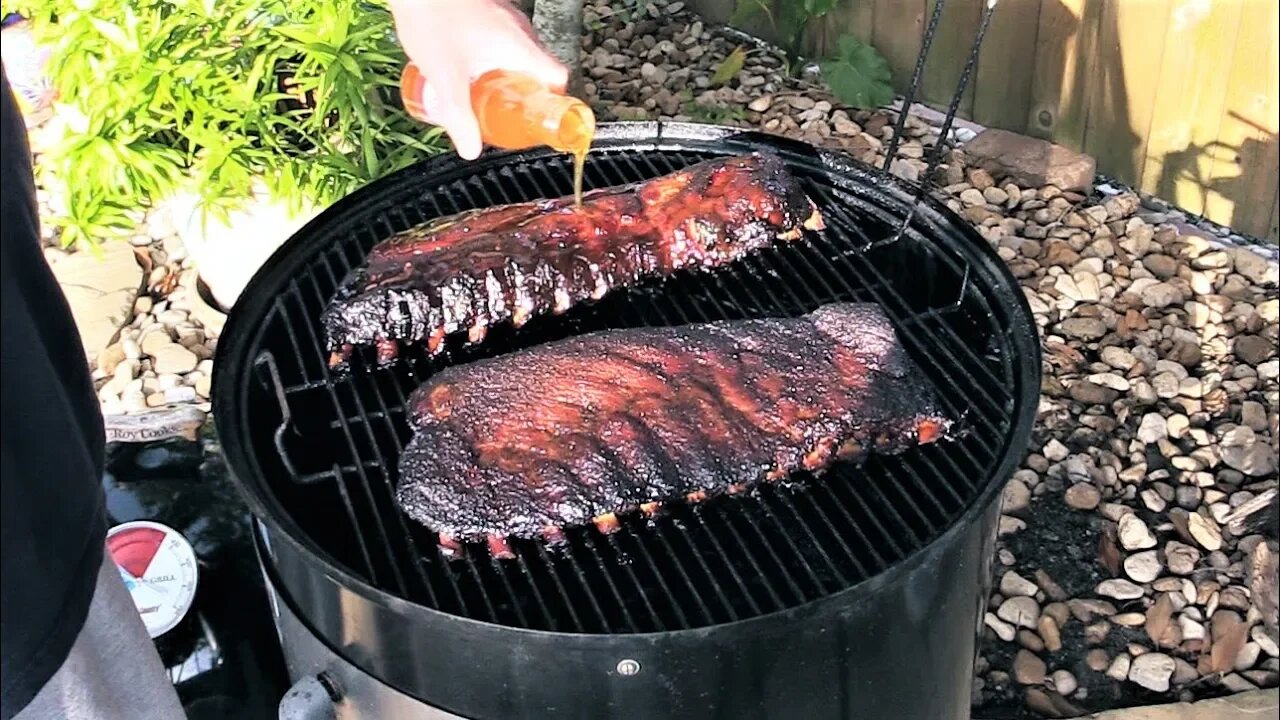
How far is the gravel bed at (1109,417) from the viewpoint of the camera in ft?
11.1

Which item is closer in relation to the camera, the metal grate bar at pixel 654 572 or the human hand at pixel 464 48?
the metal grate bar at pixel 654 572

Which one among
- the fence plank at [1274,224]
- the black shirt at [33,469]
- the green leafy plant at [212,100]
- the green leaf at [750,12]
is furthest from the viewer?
the green leaf at [750,12]

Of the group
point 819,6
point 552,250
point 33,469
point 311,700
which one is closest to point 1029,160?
point 819,6

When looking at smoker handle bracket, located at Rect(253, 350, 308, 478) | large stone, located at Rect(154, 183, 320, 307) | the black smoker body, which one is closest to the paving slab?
the black smoker body

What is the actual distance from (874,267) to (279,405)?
4.53ft

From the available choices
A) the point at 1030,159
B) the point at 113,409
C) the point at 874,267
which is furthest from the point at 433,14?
the point at 1030,159

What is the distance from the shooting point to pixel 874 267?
283 cm

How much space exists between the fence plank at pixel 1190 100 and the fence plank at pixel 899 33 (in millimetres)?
1203

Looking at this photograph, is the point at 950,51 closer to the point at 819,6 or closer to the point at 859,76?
the point at 859,76

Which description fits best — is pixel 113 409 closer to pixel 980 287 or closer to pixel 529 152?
pixel 529 152

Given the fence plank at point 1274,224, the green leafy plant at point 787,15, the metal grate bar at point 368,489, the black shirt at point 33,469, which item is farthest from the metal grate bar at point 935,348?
the green leafy plant at point 787,15

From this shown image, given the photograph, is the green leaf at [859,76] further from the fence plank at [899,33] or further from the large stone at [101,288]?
the large stone at [101,288]

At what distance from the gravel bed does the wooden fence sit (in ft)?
0.56

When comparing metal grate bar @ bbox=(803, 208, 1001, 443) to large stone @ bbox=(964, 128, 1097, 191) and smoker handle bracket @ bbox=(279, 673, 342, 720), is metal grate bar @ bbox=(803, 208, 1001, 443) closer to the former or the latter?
smoker handle bracket @ bbox=(279, 673, 342, 720)
